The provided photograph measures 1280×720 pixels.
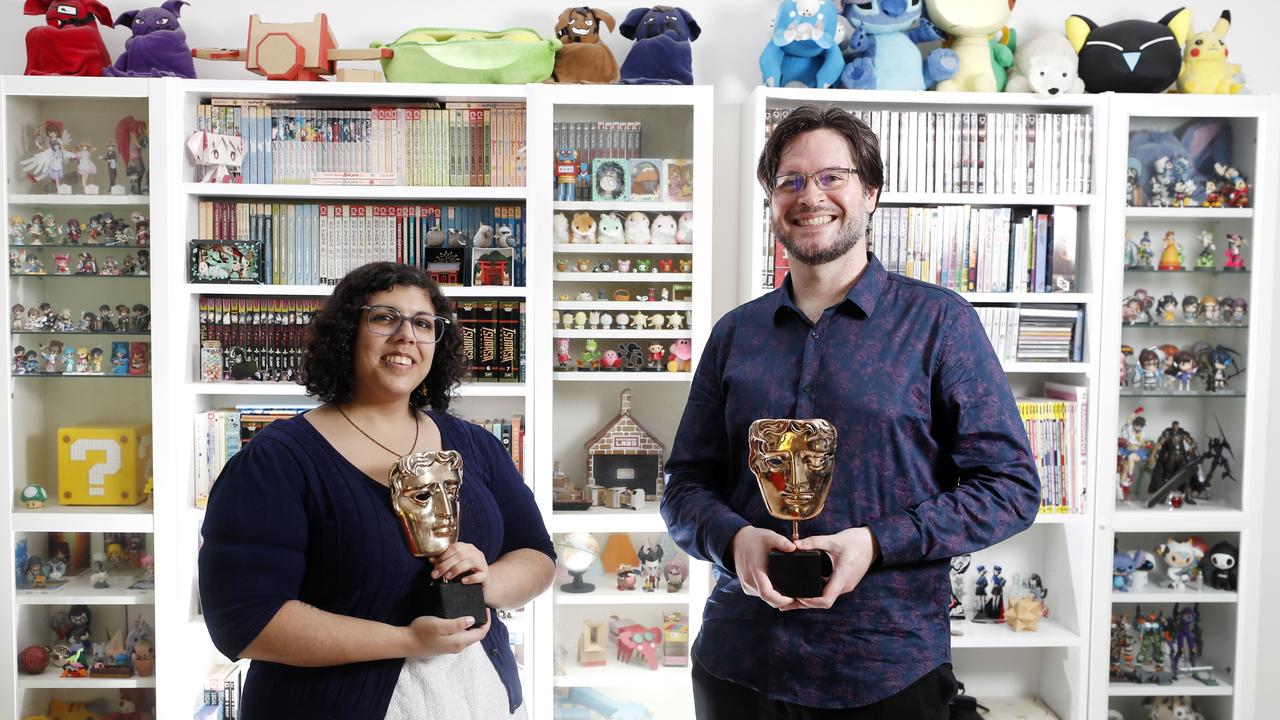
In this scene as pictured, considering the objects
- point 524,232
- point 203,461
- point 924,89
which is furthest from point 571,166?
point 203,461

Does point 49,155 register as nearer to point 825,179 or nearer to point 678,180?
point 678,180

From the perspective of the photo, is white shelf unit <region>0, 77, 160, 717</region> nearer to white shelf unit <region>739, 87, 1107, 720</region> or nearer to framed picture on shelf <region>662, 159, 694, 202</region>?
framed picture on shelf <region>662, 159, 694, 202</region>

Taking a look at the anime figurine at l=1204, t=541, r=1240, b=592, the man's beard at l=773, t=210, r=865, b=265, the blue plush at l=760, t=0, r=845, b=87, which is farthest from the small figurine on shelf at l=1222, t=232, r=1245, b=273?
the man's beard at l=773, t=210, r=865, b=265

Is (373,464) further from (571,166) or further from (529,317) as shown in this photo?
(571,166)

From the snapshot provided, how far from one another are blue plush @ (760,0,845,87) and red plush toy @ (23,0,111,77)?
6.31 feet

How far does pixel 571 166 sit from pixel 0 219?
1.60 metres

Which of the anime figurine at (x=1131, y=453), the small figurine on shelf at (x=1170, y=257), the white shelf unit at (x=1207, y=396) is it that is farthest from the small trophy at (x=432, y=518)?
the small figurine on shelf at (x=1170, y=257)

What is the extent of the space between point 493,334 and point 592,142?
630mm

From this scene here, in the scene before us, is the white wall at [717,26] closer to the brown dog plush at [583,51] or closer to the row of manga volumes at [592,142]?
the brown dog plush at [583,51]

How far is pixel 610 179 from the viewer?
2.88 metres

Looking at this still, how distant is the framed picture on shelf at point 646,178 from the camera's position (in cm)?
287

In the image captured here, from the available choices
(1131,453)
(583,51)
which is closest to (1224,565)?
(1131,453)

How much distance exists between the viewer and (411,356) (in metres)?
1.54

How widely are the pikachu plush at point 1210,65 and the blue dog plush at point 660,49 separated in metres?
1.49
